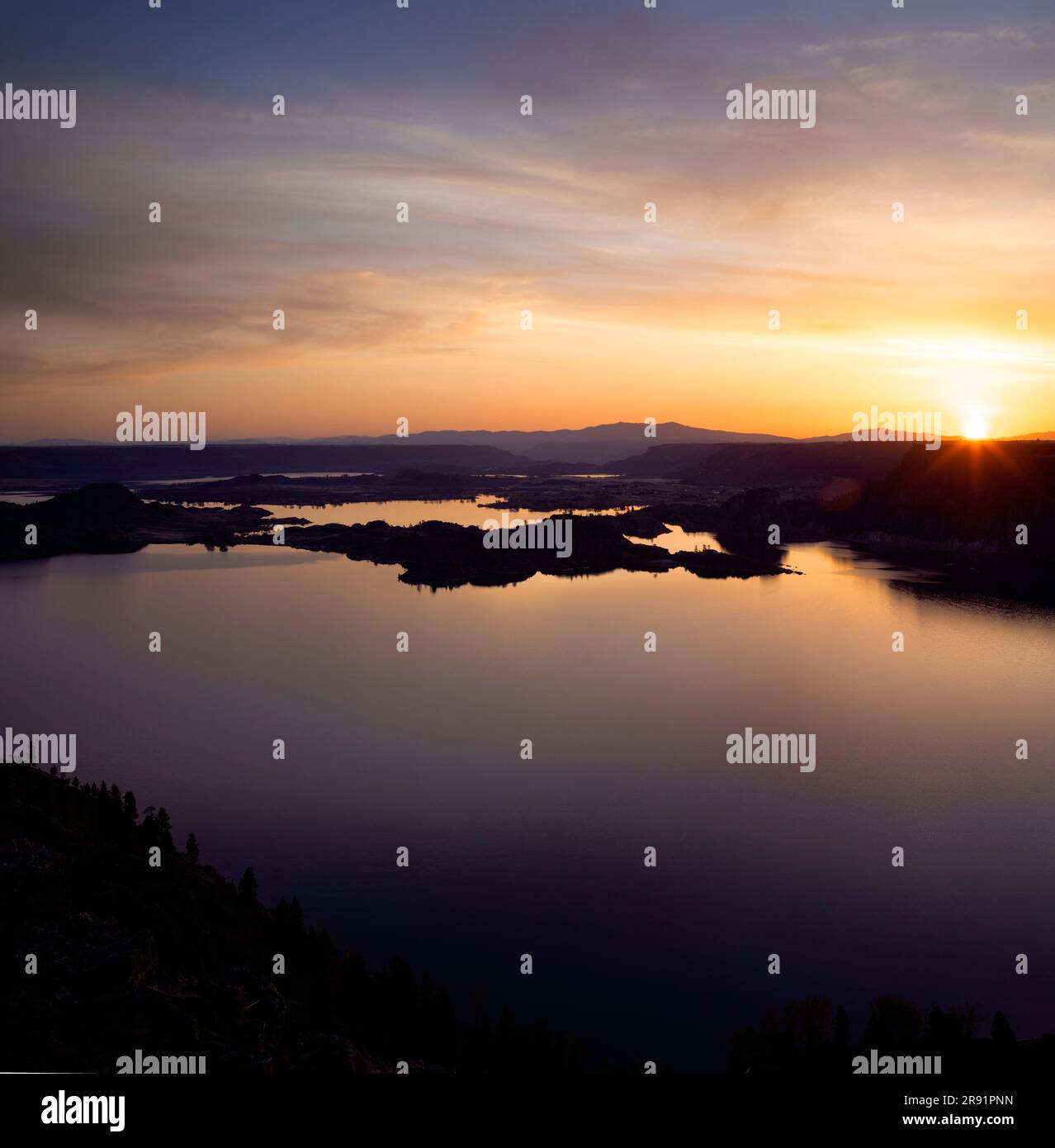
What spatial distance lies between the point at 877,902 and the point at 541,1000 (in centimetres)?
938

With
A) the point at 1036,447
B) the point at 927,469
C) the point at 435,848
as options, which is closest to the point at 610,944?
the point at 435,848

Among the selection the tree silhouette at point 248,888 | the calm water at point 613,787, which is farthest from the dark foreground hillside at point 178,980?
the calm water at point 613,787

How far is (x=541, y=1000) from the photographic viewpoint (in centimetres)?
1873

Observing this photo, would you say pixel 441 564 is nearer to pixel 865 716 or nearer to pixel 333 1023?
pixel 865 716

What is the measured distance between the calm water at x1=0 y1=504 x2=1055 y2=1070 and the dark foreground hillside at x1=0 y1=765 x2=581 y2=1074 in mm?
2127

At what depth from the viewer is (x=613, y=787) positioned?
1187 inches

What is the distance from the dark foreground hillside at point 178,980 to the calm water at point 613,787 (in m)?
2.13

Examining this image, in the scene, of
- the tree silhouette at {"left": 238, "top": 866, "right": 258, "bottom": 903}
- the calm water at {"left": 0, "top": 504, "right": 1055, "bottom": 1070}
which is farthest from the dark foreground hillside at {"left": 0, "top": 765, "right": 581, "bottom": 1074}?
the calm water at {"left": 0, "top": 504, "right": 1055, "bottom": 1070}

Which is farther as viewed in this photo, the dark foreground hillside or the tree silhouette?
the tree silhouette

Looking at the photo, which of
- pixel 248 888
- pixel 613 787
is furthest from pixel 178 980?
pixel 613 787

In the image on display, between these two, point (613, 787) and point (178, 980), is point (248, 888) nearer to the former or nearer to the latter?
point (178, 980)

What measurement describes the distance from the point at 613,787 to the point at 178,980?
18419mm

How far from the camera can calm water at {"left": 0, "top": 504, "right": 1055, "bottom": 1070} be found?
20.0m

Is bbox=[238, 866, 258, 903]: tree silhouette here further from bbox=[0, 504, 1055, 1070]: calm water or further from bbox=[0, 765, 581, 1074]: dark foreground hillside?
bbox=[0, 504, 1055, 1070]: calm water
